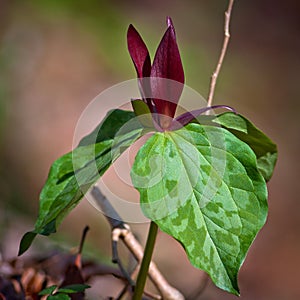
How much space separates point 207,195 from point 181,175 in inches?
1.4

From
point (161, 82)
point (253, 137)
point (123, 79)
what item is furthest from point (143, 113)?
point (123, 79)

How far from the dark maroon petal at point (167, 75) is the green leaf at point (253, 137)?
0.19 feet

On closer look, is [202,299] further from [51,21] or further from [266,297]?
[51,21]

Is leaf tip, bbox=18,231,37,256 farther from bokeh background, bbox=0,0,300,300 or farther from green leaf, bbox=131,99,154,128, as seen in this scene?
bokeh background, bbox=0,0,300,300

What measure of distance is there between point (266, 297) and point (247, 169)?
1.23 m

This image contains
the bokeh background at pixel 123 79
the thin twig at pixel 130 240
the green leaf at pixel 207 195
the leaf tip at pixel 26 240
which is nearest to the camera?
the green leaf at pixel 207 195

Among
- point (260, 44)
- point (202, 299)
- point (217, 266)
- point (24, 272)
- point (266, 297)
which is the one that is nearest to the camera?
point (217, 266)

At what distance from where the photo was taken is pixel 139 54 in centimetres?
82

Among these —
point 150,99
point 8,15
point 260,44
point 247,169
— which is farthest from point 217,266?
point 260,44

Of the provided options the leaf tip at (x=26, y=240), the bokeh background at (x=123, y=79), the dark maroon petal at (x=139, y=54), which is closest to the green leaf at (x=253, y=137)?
the dark maroon petal at (x=139, y=54)

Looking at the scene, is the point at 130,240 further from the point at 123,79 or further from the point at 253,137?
the point at 123,79

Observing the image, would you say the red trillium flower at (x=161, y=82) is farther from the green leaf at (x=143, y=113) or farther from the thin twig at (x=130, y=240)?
the thin twig at (x=130, y=240)

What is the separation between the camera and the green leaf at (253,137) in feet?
2.72

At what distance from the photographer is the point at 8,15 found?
3.03 meters
